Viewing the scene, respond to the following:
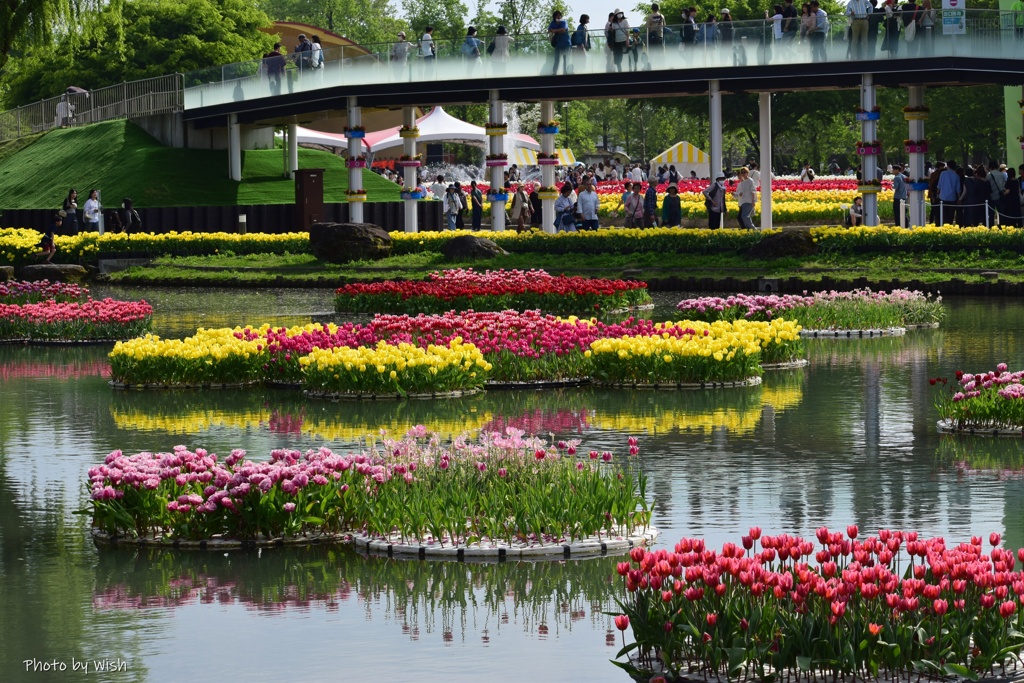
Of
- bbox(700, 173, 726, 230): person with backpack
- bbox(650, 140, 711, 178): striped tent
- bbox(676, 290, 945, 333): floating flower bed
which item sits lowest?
bbox(676, 290, 945, 333): floating flower bed

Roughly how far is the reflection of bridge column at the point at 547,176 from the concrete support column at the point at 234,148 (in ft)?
42.2

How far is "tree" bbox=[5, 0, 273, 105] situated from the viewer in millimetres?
68438

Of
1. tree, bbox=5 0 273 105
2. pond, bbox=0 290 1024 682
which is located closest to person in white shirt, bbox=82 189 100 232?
tree, bbox=5 0 273 105

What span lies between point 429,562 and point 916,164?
2948cm

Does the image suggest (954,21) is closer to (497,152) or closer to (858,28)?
(858,28)

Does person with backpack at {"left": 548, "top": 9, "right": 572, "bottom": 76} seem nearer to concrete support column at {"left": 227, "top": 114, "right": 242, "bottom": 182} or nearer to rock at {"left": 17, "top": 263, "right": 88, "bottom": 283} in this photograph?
rock at {"left": 17, "top": 263, "right": 88, "bottom": 283}

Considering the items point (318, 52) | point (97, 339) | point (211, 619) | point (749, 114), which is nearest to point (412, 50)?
point (318, 52)

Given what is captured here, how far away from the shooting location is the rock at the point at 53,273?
35.5 metres

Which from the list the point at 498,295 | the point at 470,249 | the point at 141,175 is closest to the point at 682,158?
the point at 141,175

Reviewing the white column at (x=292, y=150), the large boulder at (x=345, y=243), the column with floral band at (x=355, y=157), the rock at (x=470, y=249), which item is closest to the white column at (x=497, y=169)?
the column with floral band at (x=355, y=157)

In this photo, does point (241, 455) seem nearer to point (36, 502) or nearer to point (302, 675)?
point (36, 502)

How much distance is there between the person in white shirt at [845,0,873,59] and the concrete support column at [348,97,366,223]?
1387cm

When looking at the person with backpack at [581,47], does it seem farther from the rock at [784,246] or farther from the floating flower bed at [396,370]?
the floating flower bed at [396,370]

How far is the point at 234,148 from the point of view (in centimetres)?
5428
